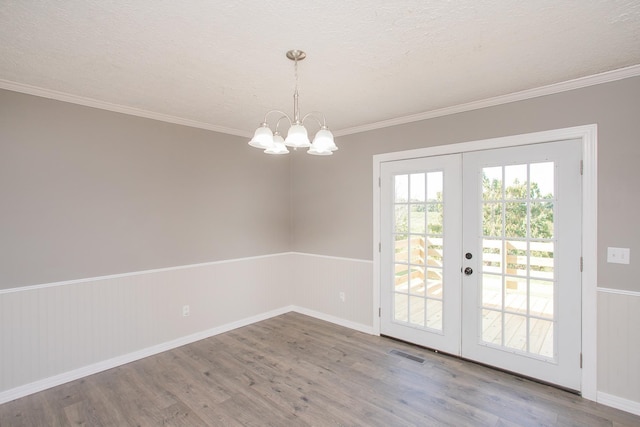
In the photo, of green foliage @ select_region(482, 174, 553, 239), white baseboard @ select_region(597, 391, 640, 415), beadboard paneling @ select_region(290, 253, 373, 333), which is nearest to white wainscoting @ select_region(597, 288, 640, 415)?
white baseboard @ select_region(597, 391, 640, 415)

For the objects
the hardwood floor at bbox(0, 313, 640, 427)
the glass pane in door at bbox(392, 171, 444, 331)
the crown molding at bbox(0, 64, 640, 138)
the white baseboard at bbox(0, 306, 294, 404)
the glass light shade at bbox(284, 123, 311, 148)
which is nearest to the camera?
the glass light shade at bbox(284, 123, 311, 148)

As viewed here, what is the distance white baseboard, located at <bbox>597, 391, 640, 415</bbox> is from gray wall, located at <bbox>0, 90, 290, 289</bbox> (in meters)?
3.72

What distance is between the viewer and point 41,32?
5.95 ft

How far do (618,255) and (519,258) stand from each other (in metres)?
0.65

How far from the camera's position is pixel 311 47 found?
1.98m

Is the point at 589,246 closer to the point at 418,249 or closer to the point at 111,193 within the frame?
the point at 418,249

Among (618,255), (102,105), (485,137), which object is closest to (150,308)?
(102,105)

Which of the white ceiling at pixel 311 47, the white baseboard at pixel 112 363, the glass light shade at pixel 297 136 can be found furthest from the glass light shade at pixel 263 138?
the white baseboard at pixel 112 363

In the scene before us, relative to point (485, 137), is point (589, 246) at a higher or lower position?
lower

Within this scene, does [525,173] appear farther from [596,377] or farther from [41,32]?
[41,32]

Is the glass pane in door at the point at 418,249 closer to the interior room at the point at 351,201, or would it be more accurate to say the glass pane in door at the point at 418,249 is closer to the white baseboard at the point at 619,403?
the interior room at the point at 351,201

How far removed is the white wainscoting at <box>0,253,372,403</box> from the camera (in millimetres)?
2573

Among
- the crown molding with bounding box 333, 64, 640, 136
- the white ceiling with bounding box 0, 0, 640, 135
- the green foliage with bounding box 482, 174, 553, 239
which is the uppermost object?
the white ceiling with bounding box 0, 0, 640, 135

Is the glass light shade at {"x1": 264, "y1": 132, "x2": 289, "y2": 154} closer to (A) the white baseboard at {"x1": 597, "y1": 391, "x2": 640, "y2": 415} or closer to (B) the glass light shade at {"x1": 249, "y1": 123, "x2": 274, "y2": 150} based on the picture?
(B) the glass light shade at {"x1": 249, "y1": 123, "x2": 274, "y2": 150}
